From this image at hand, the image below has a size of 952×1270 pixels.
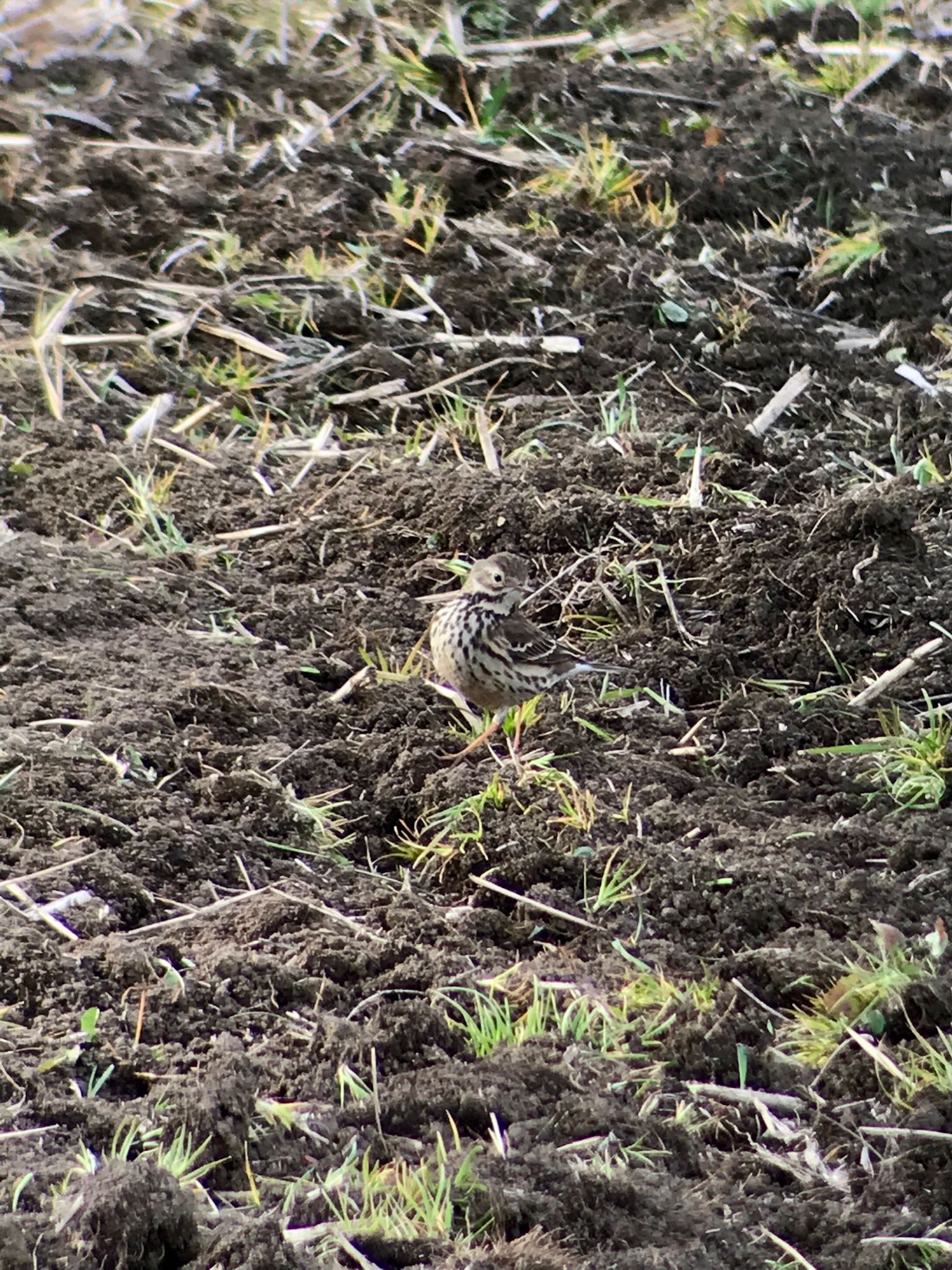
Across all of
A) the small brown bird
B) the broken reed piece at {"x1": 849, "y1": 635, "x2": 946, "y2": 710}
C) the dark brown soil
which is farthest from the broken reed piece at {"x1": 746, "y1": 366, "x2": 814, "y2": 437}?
the small brown bird

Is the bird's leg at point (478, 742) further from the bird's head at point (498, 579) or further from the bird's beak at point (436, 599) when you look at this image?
the bird's beak at point (436, 599)

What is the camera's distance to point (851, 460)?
5.53 meters

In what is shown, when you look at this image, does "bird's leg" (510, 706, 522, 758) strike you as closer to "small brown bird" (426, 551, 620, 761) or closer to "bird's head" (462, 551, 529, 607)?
"small brown bird" (426, 551, 620, 761)

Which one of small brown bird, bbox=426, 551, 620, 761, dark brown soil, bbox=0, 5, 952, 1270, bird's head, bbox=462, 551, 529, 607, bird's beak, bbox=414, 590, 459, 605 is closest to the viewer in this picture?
dark brown soil, bbox=0, 5, 952, 1270

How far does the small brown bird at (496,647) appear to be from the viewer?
4.48 m

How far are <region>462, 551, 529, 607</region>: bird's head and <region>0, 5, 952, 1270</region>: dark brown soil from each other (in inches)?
11.5

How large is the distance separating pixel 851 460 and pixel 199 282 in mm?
2717

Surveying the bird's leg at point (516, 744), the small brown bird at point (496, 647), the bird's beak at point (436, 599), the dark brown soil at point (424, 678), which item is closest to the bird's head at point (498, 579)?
the small brown bird at point (496, 647)

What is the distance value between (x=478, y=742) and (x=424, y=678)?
0.43 metres

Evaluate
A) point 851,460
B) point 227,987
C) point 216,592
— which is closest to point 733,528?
point 851,460

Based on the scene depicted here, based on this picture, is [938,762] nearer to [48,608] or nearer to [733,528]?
[733,528]

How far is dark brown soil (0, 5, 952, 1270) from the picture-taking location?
2891 mm

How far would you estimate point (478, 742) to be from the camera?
4324 millimetres

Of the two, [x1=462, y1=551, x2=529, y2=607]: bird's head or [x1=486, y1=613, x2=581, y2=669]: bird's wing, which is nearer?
[x1=486, y1=613, x2=581, y2=669]: bird's wing
